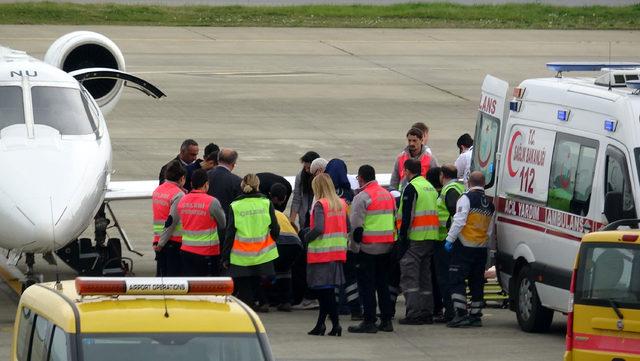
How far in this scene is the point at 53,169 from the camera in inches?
581

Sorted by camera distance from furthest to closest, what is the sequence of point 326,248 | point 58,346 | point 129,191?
point 129,191, point 326,248, point 58,346

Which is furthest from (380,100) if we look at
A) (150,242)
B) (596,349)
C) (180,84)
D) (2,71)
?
(596,349)

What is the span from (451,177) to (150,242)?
557 centimetres

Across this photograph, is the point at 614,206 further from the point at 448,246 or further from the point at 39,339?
the point at 39,339

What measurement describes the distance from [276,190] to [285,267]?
0.84 m

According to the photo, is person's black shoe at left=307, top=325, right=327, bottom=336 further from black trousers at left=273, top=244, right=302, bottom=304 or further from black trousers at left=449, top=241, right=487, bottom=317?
black trousers at left=449, top=241, right=487, bottom=317

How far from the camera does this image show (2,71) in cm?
1636

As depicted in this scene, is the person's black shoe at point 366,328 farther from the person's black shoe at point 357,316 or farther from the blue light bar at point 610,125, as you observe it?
the blue light bar at point 610,125

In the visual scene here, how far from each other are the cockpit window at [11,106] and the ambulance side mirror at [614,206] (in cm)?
621

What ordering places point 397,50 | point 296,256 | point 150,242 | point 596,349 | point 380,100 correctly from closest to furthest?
point 596,349, point 296,256, point 150,242, point 380,100, point 397,50

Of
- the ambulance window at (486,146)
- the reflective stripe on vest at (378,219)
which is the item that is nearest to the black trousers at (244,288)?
the reflective stripe on vest at (378,219)

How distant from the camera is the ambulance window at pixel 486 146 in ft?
52.4

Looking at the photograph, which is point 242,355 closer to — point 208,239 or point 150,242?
point 208,239

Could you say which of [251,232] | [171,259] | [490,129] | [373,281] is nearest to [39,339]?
[251,232]
